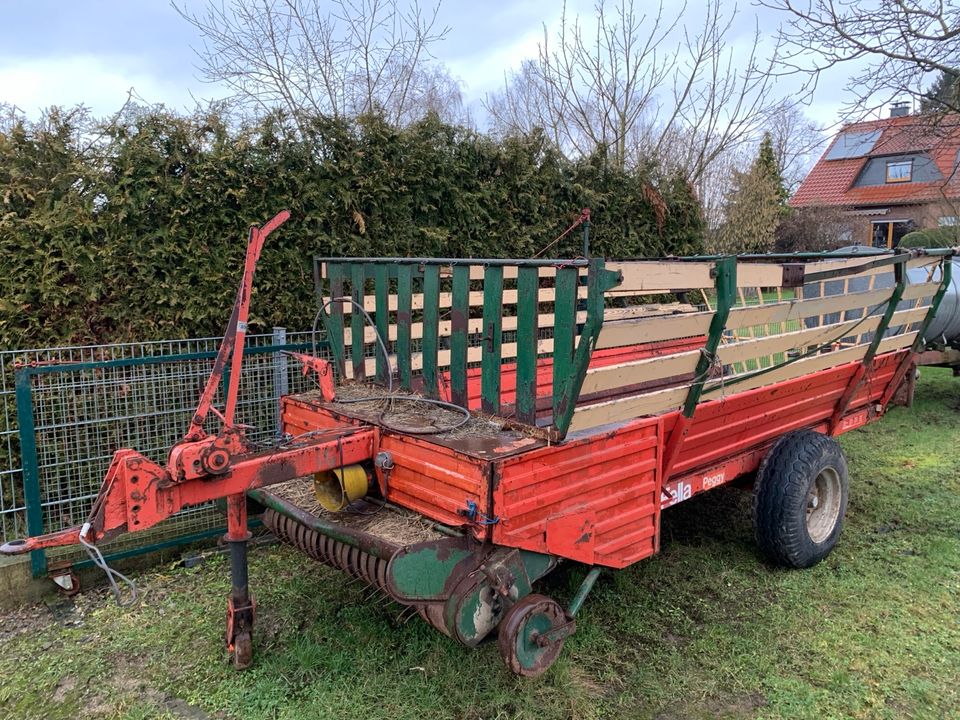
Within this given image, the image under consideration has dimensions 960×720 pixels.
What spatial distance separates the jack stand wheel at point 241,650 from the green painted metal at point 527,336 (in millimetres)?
1642

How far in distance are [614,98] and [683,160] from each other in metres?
1.85

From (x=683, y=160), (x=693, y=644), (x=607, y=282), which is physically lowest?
(x=693, y=644)

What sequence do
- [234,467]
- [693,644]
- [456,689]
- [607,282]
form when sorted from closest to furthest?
[607,282], [234,467], [456,689], [693,644]

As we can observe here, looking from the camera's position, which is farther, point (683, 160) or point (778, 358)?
point (683, 160)

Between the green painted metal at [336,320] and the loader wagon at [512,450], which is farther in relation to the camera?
the green painted metal at [336,320]

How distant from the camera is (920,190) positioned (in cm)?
→ 2266

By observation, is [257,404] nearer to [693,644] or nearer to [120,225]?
[120,225]

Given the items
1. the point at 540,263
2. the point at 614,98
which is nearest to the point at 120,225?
the point at 540,263

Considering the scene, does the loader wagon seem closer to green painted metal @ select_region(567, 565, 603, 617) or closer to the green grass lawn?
green painted metal @ select_region(567, 565, 603, 617)

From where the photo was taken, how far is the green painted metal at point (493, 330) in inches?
118

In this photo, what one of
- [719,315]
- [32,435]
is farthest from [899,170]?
[32,435]

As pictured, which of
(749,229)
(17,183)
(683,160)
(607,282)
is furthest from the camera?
(749,229)

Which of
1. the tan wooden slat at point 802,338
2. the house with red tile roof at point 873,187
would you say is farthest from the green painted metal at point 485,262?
the house with red tile roof at point 873,187

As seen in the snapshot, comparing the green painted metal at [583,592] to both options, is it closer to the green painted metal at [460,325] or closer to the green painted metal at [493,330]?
the green painted metal at [493,330]
